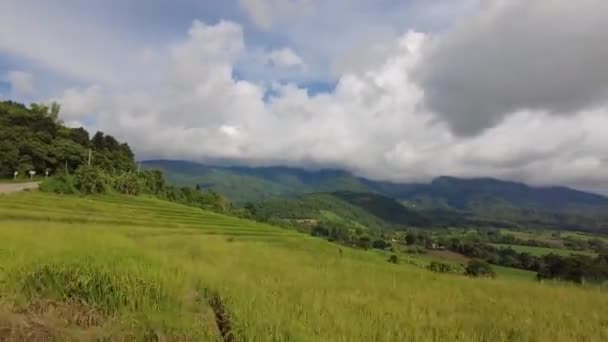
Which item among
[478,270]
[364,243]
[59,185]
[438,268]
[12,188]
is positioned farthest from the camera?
[364,243]

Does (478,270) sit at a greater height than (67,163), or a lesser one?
lesser

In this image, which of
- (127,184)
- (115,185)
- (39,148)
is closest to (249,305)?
(115,185)

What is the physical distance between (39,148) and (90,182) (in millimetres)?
23168

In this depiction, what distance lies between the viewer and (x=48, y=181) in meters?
42.7

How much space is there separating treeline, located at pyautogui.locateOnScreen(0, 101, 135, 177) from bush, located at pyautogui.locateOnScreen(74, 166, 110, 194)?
11.4m

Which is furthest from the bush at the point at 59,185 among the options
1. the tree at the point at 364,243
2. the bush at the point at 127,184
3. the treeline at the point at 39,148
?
the tree at the point at 364,243

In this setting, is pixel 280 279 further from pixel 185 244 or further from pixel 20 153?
pixel 20 153

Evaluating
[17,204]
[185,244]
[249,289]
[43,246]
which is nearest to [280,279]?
[249,289]

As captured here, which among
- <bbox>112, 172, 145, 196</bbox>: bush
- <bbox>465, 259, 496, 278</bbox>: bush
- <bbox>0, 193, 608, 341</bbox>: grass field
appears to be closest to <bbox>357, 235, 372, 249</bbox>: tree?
<bbox>465, 259, 496, 278</bbox>: bush

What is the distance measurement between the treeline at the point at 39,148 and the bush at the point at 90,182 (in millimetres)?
11433

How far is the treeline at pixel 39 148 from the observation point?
5719 cm

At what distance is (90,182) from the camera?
44.2 meters

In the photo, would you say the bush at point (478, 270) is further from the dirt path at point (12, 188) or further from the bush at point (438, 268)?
the dirt path at point (12, 188)

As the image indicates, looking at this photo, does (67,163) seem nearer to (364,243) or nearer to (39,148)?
(39,148)
